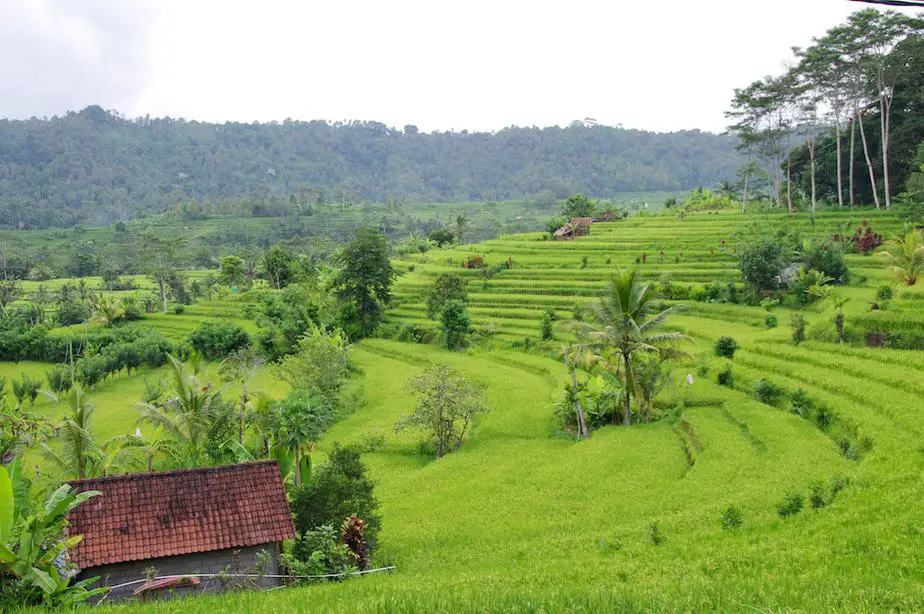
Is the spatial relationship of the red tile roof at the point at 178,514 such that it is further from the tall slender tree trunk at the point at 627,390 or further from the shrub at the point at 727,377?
the shrub at the point at 727,377

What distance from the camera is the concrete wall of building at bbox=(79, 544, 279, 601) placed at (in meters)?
10.6

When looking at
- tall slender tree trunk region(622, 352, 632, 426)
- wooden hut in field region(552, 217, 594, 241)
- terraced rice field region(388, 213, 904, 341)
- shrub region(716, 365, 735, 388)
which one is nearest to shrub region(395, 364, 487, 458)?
tall slender tree trunk region(622, 352, 632, 426)

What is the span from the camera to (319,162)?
169750mm

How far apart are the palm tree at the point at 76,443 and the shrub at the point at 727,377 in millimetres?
17109

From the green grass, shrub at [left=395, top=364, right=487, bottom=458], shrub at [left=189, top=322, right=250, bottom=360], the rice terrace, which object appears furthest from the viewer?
shrub at [left=189, top=322, right=250, bottom=360]

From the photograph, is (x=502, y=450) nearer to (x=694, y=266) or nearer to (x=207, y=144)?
(x=694, y=266)

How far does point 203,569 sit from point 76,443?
25.3 ft

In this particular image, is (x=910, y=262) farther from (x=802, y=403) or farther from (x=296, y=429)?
(x=296, y=429)

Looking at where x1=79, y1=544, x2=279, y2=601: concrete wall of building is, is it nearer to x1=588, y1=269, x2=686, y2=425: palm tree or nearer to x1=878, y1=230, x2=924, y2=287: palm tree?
x1=588, y1=269, x2=686, y2=425: palm tree

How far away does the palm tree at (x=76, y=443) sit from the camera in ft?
54.5

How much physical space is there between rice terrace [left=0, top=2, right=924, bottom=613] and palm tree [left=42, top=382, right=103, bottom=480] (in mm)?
87

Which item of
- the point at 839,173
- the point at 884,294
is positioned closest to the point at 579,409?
the point at 884,294

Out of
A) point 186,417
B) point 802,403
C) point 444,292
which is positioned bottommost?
point 802,403

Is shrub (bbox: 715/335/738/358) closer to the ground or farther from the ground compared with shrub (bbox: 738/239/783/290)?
closer to the ground
